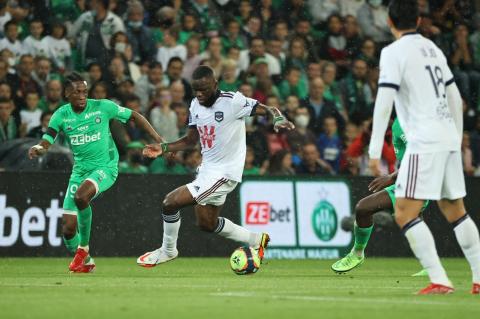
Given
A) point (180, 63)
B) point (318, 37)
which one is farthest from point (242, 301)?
point (318, 37)

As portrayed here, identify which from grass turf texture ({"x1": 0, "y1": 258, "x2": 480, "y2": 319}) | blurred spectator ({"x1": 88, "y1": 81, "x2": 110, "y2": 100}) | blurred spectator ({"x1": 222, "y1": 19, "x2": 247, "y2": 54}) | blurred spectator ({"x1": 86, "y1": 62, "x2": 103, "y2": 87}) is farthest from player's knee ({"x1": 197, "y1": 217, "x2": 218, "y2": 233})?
blurred spectator ({"x1": 222, "y1": 19, "x2": 247, "y2": 54})

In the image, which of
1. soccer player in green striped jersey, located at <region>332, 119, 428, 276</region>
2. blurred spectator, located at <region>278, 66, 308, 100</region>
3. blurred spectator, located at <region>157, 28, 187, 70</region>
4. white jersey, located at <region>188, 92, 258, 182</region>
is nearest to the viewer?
soccer player in green striped jersey, located at <region>332, 119, 428, 276</region>

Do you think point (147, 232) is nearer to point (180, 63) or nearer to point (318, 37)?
point (180, 63)

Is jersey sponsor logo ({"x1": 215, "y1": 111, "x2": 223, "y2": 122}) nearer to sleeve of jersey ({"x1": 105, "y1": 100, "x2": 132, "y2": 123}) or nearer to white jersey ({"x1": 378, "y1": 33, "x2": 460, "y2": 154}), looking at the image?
sleeve of jersey ({"x1": 105, "y1": 100, "x2": 132, "y2": 123})

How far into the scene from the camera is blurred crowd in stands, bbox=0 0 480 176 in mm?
18859

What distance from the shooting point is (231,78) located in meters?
20.0

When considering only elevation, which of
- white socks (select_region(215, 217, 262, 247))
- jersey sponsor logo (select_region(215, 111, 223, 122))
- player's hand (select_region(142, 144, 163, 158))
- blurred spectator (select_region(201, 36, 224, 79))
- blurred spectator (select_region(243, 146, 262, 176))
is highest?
blurred spectator (select_region(201, 36, 224, 79))

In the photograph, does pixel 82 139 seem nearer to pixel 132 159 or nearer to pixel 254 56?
pixel 132 159

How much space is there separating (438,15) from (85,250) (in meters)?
12.4

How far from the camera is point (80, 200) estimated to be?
13555 millimetres

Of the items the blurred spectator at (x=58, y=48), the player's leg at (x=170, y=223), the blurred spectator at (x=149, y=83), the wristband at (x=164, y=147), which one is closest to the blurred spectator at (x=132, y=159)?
the blurred spectator at (x=149, y=83)

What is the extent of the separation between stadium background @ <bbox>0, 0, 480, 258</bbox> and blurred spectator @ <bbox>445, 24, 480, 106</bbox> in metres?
0.03

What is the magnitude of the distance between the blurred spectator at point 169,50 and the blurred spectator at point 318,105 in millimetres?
2359

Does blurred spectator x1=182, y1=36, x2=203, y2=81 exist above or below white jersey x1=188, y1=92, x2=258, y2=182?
above
